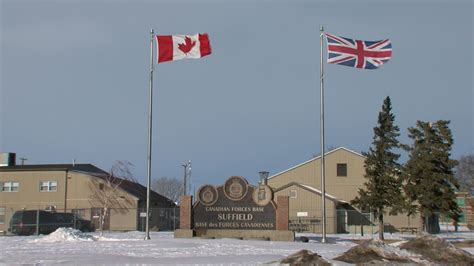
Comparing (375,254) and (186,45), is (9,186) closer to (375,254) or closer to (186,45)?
(186,45)

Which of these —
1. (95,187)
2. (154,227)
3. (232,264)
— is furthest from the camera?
(95,187)

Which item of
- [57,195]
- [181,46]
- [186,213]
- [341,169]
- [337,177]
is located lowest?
[186,213]

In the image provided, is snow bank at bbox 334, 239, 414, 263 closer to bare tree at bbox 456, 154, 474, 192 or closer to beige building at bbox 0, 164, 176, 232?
beige building at bbox 0, 164, 176, 232

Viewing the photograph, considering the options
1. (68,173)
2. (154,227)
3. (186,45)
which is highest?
(186,45)

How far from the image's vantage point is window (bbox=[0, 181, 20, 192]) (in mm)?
58688

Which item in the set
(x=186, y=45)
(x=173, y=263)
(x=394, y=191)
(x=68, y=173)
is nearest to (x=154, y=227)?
(x=68, y=173)

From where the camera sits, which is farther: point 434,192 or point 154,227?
point 154,227

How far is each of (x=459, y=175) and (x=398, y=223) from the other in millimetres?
20910

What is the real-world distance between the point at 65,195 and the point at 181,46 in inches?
1230

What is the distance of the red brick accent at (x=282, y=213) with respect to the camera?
101ft

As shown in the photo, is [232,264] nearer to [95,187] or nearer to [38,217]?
[38,217]

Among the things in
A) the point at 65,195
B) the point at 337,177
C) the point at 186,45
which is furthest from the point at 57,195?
the point at 186,45

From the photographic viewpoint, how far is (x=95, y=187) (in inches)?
2239

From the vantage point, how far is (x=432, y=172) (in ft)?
139
